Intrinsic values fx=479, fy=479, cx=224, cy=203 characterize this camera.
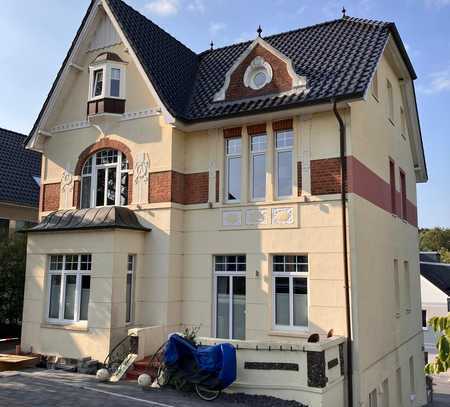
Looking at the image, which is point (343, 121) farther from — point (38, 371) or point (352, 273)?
point (38, 371)

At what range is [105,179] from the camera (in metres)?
15.0

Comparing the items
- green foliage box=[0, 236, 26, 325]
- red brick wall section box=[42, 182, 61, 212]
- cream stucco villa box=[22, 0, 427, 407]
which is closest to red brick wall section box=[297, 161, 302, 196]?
cream stucco villa box=[22, 0, 427, 407]

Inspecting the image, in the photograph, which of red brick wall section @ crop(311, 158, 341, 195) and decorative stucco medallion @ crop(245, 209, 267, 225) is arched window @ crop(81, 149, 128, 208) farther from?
red brick wall section @ crop(311, 158, 341, 195)

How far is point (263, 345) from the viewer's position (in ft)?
34.0

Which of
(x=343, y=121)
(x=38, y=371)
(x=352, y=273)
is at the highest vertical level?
(x=343, y=121)

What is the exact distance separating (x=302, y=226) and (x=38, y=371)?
7913 millimetres

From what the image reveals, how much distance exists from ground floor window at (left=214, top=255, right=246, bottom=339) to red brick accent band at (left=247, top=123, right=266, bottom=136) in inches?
139

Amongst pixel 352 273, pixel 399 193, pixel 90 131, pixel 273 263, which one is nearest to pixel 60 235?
pixel 90 131

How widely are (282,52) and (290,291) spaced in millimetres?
7722

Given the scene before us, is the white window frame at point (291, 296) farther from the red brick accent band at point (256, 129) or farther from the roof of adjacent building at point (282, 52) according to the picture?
the roof of adjacent building at point (282, 52)

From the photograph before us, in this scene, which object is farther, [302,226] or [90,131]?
[90,131]

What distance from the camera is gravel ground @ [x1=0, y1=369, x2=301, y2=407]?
938 cm

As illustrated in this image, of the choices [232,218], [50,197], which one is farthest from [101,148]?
[232,218]

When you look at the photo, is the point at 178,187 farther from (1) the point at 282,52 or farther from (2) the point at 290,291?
(1) the point at 282,52
